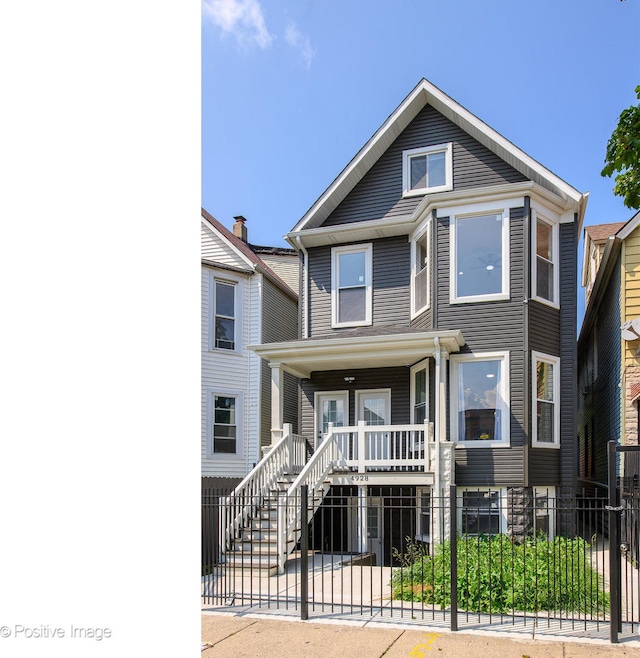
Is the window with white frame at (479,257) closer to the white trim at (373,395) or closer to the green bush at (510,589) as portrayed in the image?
the white trim at (373,395)

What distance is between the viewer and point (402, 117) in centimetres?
1407

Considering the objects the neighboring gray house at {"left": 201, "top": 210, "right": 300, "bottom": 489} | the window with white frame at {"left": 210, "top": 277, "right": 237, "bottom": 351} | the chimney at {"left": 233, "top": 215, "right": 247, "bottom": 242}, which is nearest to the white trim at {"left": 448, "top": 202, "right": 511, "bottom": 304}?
the neighboring gray house at {"left": 201, "top": 210, "right": 300, "bottom": 489}

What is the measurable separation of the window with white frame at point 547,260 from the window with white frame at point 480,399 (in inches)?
58.1

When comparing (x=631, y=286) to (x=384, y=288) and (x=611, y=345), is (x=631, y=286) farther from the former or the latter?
(x=384, y=288)

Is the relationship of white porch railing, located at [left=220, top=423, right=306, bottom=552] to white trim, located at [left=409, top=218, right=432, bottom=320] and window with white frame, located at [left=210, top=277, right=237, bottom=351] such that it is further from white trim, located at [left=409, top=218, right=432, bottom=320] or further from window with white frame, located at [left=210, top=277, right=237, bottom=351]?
window with white frame, located at [left=210, top=277, right=237, bottom=351]

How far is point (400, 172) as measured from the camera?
14289mm

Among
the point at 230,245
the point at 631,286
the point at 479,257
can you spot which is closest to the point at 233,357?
the point at 230,245

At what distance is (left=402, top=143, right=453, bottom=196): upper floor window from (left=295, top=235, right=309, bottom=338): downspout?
2463 mm

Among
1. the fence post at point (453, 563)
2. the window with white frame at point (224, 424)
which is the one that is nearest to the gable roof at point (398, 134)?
the window with white frame at point (224, 424)

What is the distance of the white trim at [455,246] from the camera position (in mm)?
12398

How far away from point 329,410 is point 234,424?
2723mm
